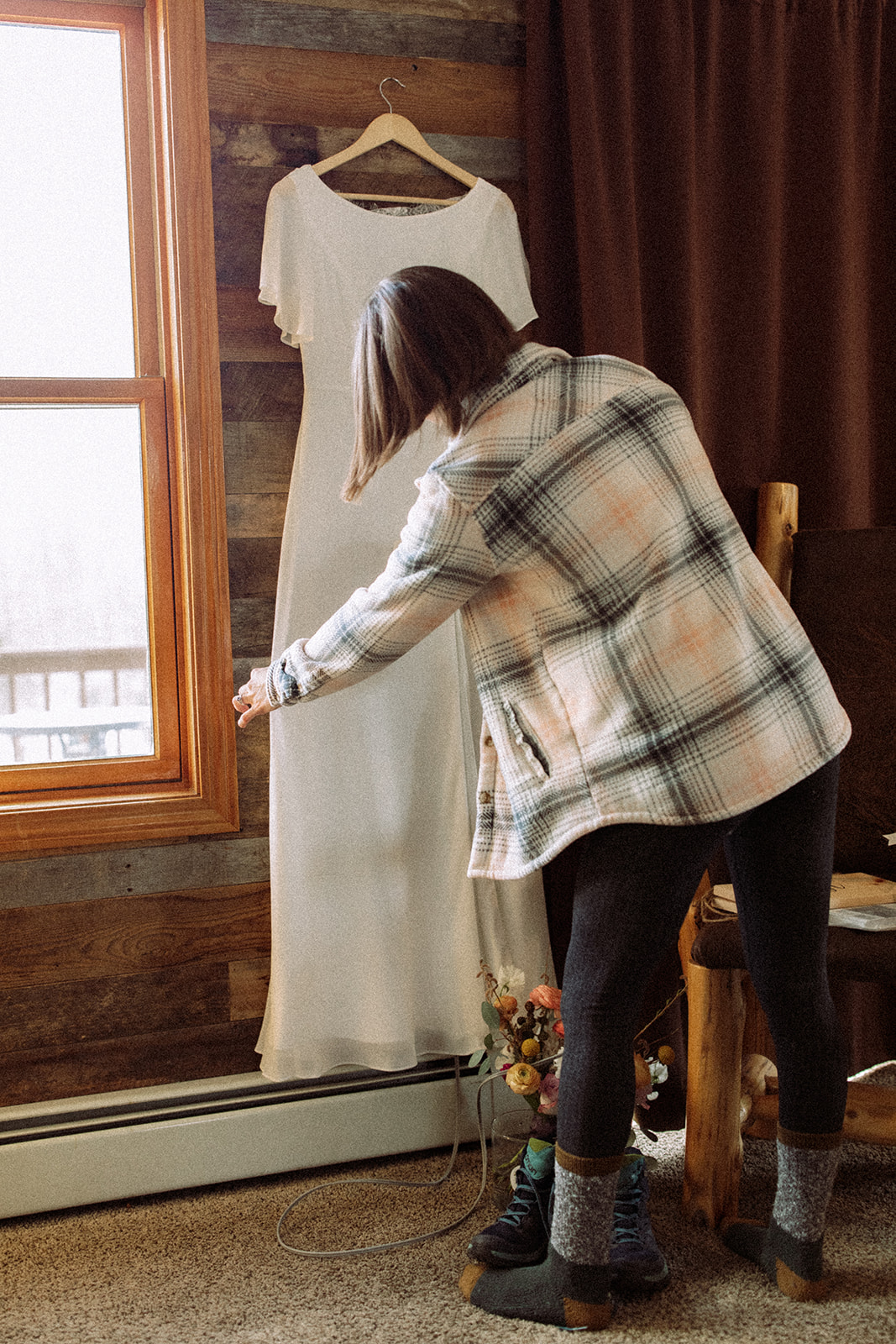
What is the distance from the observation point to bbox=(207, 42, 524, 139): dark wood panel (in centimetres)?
185

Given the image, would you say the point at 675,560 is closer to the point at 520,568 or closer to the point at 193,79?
the point at 520,568

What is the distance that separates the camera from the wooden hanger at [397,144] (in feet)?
6.14

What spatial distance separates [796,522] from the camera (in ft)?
6.98

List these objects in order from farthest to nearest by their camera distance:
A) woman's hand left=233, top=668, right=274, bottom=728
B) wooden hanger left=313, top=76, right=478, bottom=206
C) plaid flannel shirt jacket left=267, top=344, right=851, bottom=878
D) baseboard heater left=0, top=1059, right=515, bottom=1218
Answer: wooden hanger left=313, top=76, right=478, bottom=206 < baseboard heater left=0, top=1059, right=515, bottom=1218 < woman's hand left=233, top=668, right=274, bottom=728 < plaid flannel shirt jacket left=267, top=344, right=851, bottom=878

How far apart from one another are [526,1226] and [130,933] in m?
0.82

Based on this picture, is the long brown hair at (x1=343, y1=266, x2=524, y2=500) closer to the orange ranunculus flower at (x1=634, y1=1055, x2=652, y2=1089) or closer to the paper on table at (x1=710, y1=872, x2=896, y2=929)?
the paper on table at (x1=710, y1=872, x2=896, y2=929)

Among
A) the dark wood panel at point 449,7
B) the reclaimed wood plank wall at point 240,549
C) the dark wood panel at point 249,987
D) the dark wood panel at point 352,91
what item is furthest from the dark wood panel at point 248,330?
the dark wood panel at point 249,987

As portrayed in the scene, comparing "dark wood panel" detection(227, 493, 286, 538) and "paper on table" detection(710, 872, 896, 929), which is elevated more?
"dark wood panel" detection(227, 493, 286, 538)

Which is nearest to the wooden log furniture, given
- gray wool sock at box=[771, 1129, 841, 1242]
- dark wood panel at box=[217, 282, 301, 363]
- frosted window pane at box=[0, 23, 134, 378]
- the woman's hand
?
gray wool sock at box=[771, 1129, 841, 1242]

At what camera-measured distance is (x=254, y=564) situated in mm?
1916

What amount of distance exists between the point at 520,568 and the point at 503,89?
1173 millimetres

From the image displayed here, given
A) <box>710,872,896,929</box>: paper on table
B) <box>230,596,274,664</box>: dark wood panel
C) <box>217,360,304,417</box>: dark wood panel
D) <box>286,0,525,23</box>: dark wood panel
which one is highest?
<box>286,0,525,23</box>: dark wood panel

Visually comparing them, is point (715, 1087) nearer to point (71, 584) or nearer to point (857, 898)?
point (857, 898)

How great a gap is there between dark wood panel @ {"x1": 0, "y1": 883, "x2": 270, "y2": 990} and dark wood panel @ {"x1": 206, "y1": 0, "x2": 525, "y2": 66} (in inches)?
58.6
